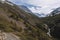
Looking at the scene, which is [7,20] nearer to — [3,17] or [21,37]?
[3,17]

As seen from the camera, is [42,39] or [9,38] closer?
[9,38]

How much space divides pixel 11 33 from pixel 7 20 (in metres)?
2.50

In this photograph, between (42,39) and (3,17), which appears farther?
(42,39)

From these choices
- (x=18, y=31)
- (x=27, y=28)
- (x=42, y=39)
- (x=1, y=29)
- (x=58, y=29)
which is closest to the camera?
(x=1, y=29)

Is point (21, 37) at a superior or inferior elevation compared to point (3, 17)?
inferior

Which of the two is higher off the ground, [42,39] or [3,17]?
[3,17]

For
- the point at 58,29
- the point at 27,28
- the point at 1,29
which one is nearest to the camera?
the point at 1,29

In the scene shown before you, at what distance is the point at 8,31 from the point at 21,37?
1.17m

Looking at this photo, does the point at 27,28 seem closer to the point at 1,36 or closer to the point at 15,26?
Result: the point at 15,26

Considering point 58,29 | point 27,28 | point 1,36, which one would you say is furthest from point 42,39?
point 58,29

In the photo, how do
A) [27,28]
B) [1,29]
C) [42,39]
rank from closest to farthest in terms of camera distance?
[1,29] → [27,28] → [42,39]

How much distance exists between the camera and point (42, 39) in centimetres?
2409

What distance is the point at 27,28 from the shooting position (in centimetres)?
2253

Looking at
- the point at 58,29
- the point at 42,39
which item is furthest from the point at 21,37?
the point at 58,29
